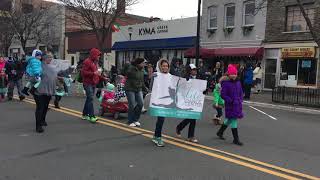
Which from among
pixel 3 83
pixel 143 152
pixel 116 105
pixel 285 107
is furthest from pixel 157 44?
pixel 143 152

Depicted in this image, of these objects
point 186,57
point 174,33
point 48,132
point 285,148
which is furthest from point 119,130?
point 174,33

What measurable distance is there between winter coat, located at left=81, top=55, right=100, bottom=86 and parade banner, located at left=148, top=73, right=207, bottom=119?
106 inches

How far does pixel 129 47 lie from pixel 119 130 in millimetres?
32471

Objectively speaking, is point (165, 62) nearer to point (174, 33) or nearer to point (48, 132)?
point (48, 132)

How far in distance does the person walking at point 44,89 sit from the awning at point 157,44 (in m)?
24.7

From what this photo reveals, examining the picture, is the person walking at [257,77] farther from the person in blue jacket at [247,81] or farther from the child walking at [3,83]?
the child walking at [3,83]

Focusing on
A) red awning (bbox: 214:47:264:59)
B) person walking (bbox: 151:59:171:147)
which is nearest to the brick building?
red awning (bbox: 214:47:264:59)

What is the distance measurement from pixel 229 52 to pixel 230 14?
110 inches

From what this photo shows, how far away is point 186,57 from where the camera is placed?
32750 millimetres

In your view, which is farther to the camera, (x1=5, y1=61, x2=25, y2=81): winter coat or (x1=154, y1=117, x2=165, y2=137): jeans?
(x1=5, y1=61, x2=25, y2=81): winter coat

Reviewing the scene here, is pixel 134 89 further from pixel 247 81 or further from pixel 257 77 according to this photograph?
pixel 257 77

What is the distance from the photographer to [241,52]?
2839 centimetres

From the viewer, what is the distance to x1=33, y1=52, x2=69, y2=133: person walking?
31.0 ft

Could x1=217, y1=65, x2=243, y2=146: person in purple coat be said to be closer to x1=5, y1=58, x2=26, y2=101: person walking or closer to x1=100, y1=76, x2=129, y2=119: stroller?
x1=100, y1=76, x2=129, y2=119: stroller
